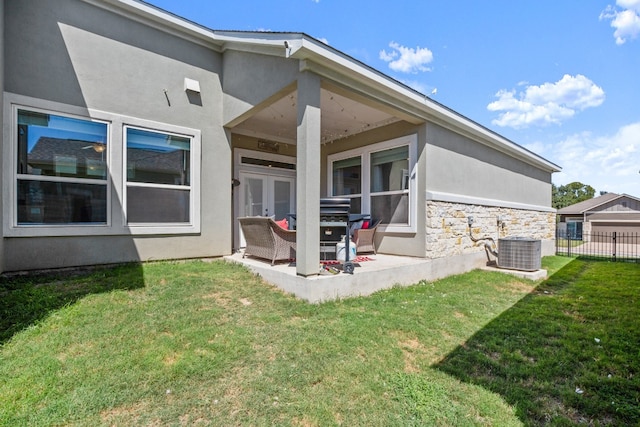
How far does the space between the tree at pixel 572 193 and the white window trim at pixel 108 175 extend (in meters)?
60.0

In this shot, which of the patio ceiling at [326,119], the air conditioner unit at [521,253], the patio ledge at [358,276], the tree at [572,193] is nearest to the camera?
the patio ledge at [358,276]

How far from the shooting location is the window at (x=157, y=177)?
5.45 meters

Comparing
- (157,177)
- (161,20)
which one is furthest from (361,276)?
(161,20)

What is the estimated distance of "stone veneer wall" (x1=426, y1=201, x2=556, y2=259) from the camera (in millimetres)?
6402

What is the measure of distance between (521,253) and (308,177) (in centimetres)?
601

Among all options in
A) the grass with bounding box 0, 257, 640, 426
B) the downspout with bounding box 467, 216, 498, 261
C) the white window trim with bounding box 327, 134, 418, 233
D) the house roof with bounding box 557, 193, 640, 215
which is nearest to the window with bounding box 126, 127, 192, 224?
the grass with bounding box 0, 257, 640, 426

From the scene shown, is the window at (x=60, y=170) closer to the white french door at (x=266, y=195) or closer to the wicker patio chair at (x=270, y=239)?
the wicker patio chair at (x=270, y=239)

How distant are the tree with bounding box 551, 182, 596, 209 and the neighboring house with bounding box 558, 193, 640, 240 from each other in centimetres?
2357

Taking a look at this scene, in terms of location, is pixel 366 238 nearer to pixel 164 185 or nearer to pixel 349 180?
pixel 349 180

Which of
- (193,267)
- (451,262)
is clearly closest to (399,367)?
(193,267)

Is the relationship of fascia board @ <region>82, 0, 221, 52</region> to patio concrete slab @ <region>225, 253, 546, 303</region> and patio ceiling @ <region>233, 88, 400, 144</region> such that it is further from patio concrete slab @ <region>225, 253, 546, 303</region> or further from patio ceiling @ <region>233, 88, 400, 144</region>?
patio concrete slab @ <region>225, 253, 546, 303</region>

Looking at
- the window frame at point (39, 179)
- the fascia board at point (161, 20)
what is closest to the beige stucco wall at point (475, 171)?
the fascia board at point (161, 20)

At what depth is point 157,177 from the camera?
5.72 meters

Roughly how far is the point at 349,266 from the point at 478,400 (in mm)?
2642
